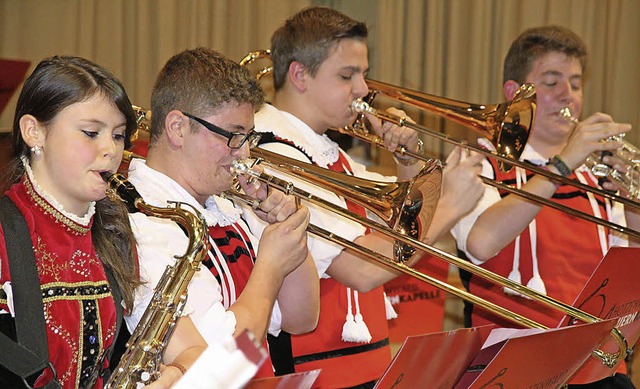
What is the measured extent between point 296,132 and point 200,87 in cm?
63

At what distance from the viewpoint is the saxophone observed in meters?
1.75

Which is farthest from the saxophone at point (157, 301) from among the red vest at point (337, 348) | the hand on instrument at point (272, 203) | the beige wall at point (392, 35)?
the beige wall at point (392, 35)

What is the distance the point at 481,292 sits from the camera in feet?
10.3

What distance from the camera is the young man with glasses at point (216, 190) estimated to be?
80.9 inches

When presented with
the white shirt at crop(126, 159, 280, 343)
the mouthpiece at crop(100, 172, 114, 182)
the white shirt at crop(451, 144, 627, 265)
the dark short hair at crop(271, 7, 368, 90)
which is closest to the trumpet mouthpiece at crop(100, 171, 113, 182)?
the mouthpiece at crop(100, 172, 114, 182)

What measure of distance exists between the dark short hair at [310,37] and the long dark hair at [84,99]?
1.03m

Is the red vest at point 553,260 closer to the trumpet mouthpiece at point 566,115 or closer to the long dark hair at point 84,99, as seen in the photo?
the trumpet mouthpiece at point 566,115

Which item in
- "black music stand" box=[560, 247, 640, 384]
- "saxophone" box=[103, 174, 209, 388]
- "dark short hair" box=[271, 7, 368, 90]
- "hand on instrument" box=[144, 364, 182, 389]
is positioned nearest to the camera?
"hand on instrument" box=[144, 364, 182, 389]

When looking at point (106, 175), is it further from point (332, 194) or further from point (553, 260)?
point (553, 260)

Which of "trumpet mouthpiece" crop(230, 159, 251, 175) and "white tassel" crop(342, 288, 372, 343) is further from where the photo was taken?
"white tassel" crop(342, 288, 372, 343)

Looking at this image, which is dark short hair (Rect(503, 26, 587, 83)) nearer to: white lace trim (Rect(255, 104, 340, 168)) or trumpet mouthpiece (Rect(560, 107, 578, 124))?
trumpet mouthpiece (Rect(560, 107, 578, 124))

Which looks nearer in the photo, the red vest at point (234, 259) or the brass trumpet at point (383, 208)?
the red vest at point (234, 259)

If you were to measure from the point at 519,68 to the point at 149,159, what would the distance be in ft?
5.62

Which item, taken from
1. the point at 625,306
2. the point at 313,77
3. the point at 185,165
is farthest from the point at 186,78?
the point at 625,306
